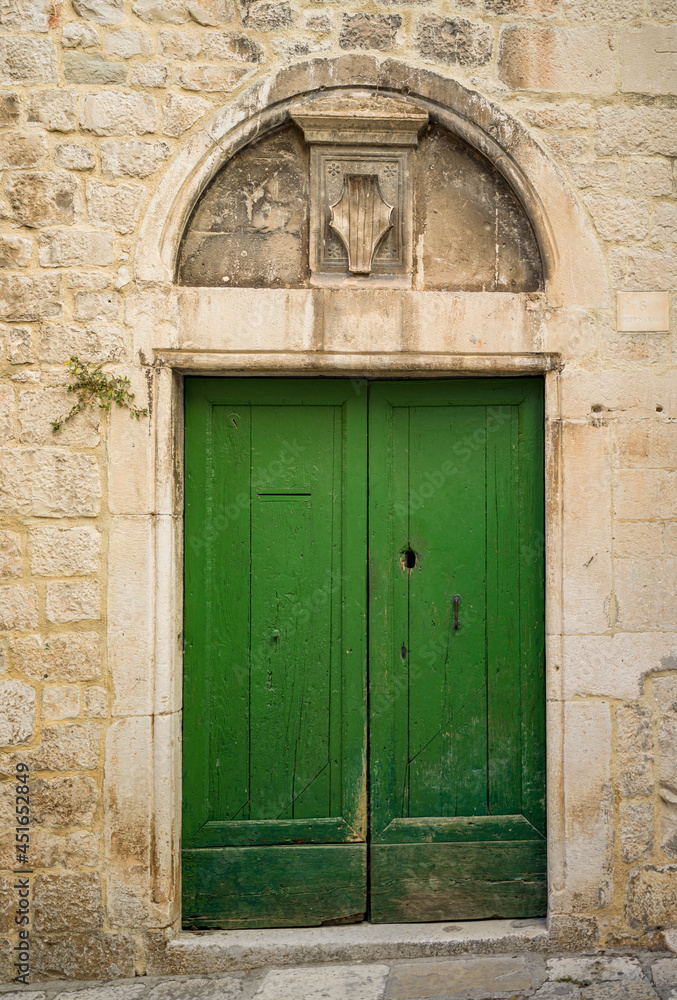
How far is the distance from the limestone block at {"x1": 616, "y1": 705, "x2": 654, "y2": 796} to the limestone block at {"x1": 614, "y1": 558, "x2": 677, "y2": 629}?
0.41 m

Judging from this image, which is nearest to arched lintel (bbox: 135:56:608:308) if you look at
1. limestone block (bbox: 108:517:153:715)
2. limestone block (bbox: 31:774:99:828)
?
limestone block (bbox: 108:517:153:715)

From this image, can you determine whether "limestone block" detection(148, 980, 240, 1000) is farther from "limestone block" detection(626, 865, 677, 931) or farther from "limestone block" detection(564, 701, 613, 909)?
"limestone block" detection(626, 865, 677, 931)

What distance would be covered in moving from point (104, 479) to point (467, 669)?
169 centimetres

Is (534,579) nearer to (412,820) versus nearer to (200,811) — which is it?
(412,820)

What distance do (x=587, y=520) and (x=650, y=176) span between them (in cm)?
142

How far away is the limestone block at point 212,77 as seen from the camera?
278cm

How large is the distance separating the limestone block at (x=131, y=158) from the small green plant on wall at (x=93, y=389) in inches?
30.0

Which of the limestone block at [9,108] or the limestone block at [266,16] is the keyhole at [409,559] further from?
the limestone block at [9,108]

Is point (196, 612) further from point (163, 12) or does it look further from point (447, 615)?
point (163, 12)

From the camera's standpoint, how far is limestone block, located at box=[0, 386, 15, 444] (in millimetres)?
2754

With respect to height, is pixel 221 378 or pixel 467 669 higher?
pixel 221 378

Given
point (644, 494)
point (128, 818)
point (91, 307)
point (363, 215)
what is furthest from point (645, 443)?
point (128, 818)

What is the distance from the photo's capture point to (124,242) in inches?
109

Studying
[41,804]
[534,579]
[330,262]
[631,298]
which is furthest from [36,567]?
[631,298]
